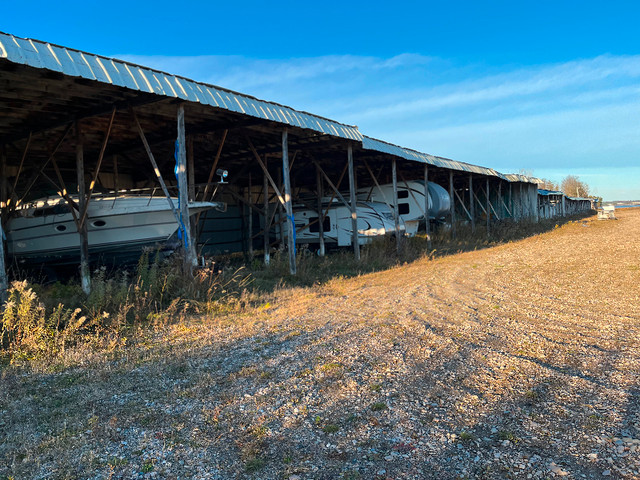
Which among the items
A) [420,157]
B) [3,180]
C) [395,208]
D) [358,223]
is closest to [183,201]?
→ [3,180]

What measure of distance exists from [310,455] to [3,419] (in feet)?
8.15

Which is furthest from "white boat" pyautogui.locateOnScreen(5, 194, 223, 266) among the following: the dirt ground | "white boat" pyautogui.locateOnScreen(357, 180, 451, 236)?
"white boat" pyautogui.locateOnScreen(357, 180, 451, 236)

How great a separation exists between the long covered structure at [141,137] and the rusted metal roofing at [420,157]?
0.06 meters

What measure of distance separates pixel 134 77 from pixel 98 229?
202 inches

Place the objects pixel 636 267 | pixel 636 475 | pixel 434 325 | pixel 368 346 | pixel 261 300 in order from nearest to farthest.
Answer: pixel 636 475 → pixel 368 346 → pixel 434 325 → pixel 261 300 → pixel 636 267

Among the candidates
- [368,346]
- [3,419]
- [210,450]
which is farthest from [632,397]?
[3,419]

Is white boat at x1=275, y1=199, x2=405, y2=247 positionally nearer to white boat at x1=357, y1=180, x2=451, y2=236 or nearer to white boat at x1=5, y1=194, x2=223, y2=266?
white boat at x1=357, y1=180, x2=451, y2=236

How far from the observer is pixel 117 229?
10883 mm

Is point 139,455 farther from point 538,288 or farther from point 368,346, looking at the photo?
point 538,288

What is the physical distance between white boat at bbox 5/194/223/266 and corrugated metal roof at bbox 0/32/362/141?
2570 mm

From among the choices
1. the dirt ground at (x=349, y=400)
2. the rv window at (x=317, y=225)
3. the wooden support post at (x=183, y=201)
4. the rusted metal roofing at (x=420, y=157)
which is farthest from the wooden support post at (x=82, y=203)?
the rv window at (x=317, y=225)

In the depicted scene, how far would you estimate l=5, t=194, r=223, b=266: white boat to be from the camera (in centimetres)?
1077

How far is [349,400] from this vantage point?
144 inches

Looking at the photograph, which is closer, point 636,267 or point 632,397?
point 632,397
